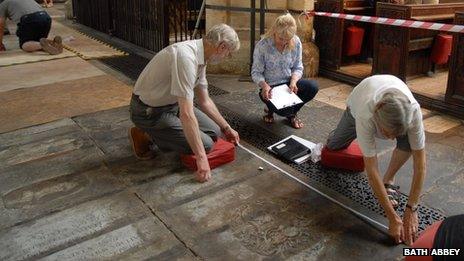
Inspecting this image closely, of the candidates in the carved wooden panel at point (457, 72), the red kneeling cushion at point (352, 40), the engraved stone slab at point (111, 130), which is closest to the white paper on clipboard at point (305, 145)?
the engraved stone slab at point (111, 130)

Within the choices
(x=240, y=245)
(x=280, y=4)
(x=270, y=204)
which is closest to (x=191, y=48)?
(x=270, y=204)

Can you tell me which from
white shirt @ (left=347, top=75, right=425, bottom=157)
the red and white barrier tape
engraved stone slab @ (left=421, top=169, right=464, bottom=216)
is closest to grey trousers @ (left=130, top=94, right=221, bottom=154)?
white shirt @ (left=347, top=75, right=425, bottom=157)

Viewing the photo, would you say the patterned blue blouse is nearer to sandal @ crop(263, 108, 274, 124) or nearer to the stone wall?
sandal @ crop(263, 108, 274, 124)

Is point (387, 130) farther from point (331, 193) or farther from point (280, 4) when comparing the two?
point (280, 4)

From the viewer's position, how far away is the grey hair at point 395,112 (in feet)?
6.65

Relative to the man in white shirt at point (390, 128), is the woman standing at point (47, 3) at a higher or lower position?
higher

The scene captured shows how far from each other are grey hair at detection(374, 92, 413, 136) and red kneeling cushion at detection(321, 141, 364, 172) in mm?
1013

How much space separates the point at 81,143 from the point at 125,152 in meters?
0.44

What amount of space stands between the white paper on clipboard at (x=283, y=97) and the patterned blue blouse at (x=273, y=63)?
12cm

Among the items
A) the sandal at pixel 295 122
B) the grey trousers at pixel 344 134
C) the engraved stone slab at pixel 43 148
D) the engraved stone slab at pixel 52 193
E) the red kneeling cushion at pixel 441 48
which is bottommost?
the engraved stone slab at pixel 52 193

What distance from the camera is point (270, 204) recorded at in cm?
270

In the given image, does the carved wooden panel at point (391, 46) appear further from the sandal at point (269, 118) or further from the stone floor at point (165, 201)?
the sandal at point (269, 118)

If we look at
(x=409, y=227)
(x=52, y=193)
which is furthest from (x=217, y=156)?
(x=409, y=227)

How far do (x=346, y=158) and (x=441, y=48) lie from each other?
3082mm
